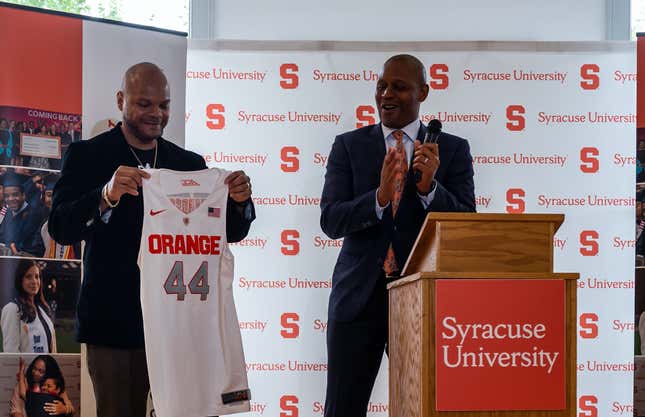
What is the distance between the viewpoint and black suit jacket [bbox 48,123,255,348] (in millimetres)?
3750

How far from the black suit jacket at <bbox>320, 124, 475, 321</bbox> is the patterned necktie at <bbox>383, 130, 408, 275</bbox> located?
0.06 feet

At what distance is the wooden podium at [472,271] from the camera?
2.56 m

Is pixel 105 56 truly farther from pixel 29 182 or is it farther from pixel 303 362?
pixel 303 362

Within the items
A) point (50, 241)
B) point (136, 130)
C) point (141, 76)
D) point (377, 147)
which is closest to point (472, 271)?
point (377, 147)

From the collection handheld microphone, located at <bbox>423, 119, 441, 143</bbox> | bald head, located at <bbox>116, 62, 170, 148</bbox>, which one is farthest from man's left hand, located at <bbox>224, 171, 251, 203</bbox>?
handheld microphone, located at <bbox>423, 119, 441, 143</bbox>

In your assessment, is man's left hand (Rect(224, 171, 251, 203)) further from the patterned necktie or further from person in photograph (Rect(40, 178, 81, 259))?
person in photograph (Rect(40, 178, 81, 259))

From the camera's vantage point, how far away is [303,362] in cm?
498

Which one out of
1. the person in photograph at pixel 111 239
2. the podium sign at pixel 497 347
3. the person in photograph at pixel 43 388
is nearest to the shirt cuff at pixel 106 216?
the person in photograph at pixel 111 239

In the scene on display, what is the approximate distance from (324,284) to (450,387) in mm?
2493

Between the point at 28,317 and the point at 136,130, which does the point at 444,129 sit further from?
the point at 28,317

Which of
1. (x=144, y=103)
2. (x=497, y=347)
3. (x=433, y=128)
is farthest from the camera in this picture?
(x=144, y=103)

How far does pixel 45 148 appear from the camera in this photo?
4293 millimetres

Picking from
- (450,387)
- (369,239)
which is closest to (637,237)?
(369,239)

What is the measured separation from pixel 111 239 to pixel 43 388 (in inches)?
33.9
